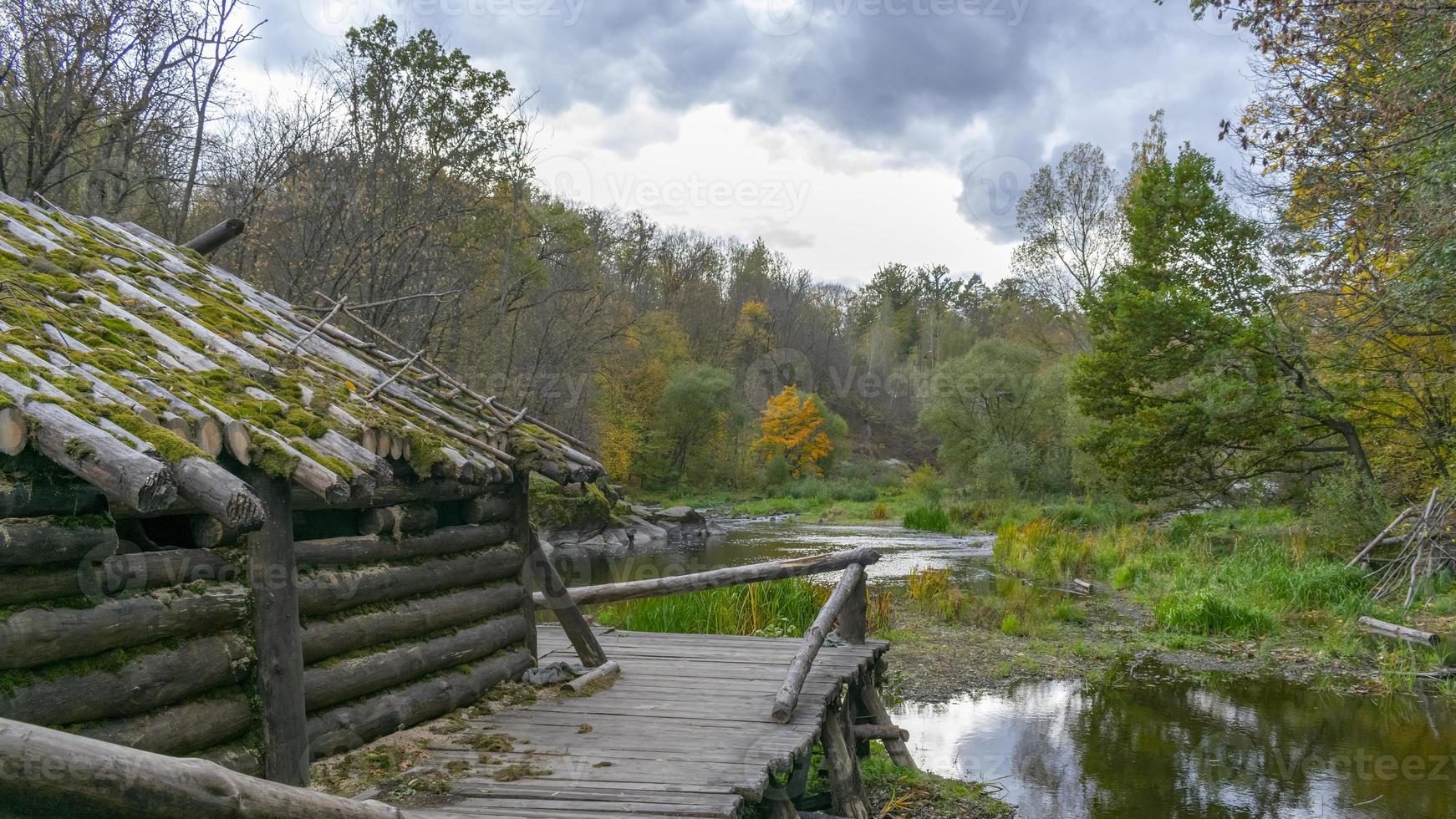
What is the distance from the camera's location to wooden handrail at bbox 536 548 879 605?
8.10 meters

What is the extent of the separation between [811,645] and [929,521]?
83.4ft

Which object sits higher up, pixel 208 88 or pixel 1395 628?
pixel 208 88

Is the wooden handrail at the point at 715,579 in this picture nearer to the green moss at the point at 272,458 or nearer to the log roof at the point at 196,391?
the log roof at the point at 196,391

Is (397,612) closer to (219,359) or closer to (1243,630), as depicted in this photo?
(219,359)

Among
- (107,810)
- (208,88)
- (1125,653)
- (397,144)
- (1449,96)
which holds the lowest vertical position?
(1125,653)

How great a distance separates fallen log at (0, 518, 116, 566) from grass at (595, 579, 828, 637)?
7305 millimetres

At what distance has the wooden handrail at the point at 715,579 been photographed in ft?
26.6

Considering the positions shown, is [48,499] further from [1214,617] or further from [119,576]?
[1214,617]

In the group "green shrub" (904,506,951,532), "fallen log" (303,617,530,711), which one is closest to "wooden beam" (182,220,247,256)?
"fallen log" (303,617,530,711)

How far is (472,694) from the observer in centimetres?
586

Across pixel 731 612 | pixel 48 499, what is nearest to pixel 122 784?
pixel 48 499

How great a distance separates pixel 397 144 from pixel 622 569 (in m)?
10.5

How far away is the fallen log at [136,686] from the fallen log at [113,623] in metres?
0.08

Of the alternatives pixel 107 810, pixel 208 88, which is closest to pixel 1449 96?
pixel 107 810
